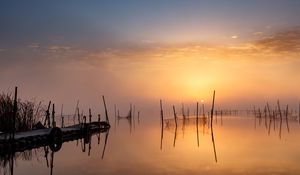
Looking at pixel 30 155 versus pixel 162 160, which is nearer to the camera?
pixel 162 160

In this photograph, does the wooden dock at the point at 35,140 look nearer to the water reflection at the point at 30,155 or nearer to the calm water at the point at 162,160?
the water reflection at the point at 30,155

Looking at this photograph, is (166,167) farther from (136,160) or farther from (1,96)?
(1,96)

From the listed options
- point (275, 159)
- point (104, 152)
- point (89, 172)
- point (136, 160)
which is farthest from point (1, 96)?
point (275, 159)

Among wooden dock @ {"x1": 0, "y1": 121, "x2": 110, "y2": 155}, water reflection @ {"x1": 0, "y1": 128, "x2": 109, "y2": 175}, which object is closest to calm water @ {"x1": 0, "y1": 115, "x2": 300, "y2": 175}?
water reflection @ {"x1": 0, "y1": 128, "x2": 109, "y2": 175}

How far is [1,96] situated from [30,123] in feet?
15.0

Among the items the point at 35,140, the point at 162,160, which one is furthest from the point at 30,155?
the point at 162,160

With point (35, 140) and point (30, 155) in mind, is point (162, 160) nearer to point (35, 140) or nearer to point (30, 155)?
point (30, 155)

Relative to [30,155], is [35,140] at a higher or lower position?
higher

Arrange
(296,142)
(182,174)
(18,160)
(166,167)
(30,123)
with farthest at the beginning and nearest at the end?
(30,123) < (296,142) < (18,160) < (166,167) < (182,174)

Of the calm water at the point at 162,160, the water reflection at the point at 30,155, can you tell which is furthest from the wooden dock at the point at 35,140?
the calm water at the point at 162,160

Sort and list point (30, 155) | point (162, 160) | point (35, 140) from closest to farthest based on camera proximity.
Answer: point (162, 160) → point (30, 155) → point (35, 140)

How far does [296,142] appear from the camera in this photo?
2956 cm

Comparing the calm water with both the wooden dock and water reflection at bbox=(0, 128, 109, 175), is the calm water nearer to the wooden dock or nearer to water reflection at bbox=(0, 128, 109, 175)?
water reflection at bbox=(0, 128, 109, 175)

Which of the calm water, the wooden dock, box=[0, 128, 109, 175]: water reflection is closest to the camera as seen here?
the calm water
